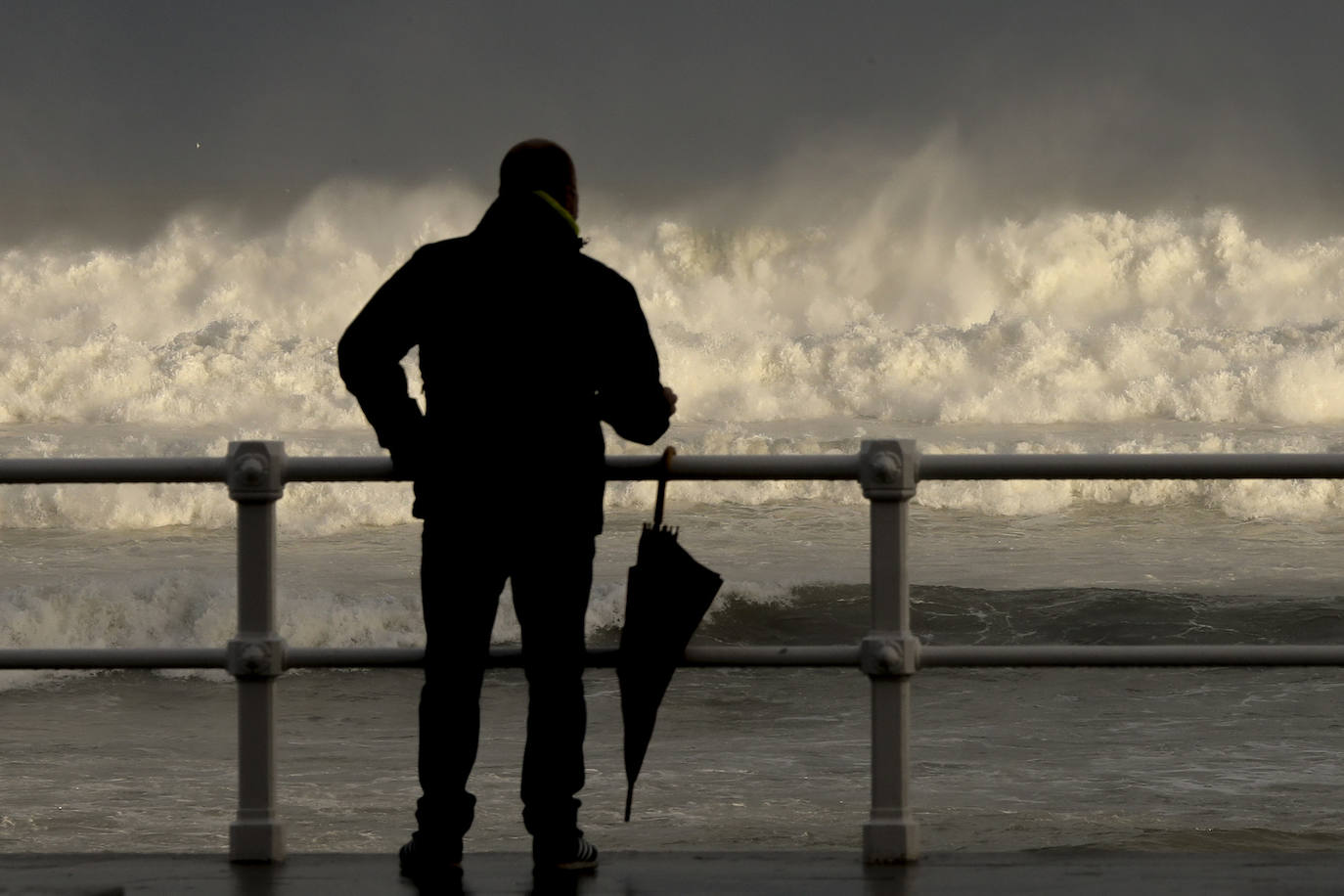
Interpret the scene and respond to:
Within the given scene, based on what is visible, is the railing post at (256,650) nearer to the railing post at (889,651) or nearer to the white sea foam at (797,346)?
the railing post at (889,651)

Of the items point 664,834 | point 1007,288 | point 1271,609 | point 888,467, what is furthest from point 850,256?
point 888,467

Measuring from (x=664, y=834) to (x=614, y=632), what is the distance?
6935 mm

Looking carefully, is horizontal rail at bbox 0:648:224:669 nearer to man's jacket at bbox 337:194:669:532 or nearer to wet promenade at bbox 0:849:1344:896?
wet promenade at bbox 0:849:1344:896

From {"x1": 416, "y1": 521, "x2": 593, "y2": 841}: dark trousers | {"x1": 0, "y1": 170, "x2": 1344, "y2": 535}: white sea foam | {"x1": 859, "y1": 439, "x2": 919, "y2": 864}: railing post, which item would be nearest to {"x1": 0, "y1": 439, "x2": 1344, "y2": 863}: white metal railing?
{"x1": 859, "y1": 439, "x2": 919, "y2": 864}: railing post

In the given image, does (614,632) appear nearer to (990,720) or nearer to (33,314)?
(990,720)

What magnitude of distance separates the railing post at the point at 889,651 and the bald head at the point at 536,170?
33.0 inches

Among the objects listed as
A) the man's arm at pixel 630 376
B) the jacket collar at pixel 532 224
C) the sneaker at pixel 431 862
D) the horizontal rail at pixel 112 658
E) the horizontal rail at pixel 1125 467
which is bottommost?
the sneaker at pixel 431 862

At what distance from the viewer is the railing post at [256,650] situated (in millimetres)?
3783

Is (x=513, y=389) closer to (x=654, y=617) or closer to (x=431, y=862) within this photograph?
(x=654, y=617)

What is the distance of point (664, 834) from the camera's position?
7227mm

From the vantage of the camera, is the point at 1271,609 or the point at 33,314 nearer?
the point at 1271,609

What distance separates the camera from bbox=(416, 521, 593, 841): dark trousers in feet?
11.7

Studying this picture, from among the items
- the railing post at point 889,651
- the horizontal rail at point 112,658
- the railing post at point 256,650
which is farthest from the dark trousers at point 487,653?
Answer: the railing post at point 889,651

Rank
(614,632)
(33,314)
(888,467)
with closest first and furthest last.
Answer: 1. (888,467)
2. (614,632)
3. (33,314)
